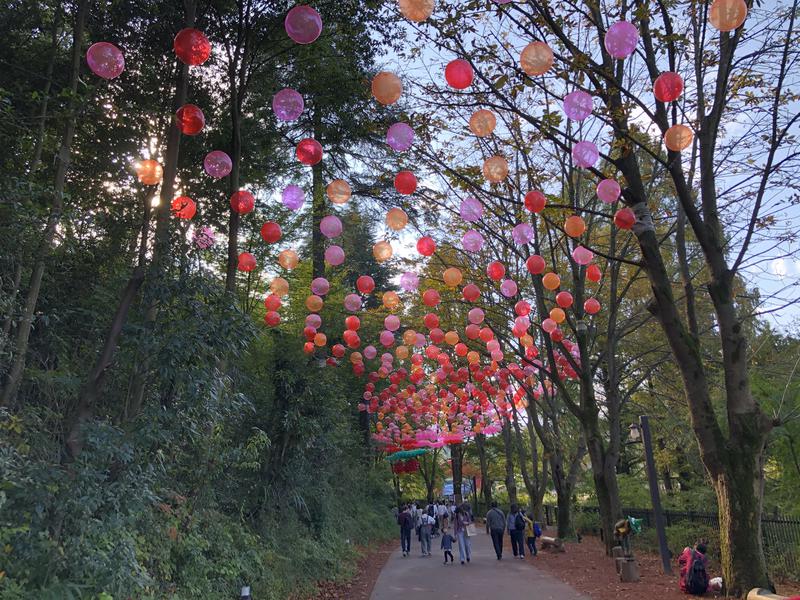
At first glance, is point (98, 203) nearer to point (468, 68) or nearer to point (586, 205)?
point (468, 68)

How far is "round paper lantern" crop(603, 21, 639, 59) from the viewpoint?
20.7 ft

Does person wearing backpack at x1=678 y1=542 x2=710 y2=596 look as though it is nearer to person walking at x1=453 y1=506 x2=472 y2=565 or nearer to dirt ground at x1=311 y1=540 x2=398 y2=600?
dirt ground at x1=311 y1=540 x2=398 y2=600

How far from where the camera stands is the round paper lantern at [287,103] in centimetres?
691

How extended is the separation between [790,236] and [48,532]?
10409mm

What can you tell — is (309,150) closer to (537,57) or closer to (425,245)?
(537,57)

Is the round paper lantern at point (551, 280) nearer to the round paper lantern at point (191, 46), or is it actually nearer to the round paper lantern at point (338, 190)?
the round paper lantern at point (338, 190)

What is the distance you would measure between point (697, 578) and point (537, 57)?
7.62 meters

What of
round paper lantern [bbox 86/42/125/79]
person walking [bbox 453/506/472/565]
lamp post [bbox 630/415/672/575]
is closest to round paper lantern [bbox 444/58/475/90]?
round paper lantern [bbox 86/42/125/79]

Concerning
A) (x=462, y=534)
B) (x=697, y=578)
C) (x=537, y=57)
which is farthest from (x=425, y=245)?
(x=462, y=534)

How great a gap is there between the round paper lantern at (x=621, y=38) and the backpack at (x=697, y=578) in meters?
7.19

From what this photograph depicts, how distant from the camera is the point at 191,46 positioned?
20.3ft

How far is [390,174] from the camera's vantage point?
40.3 feet

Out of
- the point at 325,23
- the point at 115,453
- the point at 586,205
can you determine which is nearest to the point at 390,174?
the point at 325,23

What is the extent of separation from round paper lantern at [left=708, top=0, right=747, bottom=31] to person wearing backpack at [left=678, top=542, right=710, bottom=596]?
717cm
